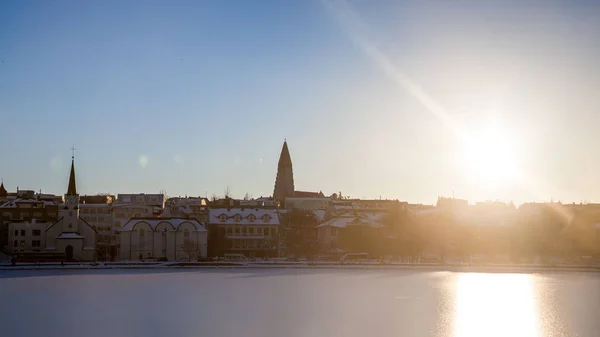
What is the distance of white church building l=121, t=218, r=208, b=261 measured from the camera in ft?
277

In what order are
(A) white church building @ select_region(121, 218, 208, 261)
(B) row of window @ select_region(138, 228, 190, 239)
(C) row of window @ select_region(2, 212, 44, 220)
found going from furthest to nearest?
(C) row of window @ select_region(2, 212, 44, 220) < (B) row of window @ select_region(138, 228, 190, 239) < (A) white church building @ select_region(121, 218, 208, 261)

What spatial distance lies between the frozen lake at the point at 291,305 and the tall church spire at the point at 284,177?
78502 mm

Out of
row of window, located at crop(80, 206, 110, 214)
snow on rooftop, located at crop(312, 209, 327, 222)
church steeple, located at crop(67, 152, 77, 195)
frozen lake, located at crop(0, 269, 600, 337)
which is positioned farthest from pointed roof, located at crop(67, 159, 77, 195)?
snow on rooftop, located at crop(312, 209, 327, 222)

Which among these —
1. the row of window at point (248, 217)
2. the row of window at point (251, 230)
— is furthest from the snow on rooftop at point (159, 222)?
the row of window at point (248, 217)

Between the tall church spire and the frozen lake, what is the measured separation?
258 ft

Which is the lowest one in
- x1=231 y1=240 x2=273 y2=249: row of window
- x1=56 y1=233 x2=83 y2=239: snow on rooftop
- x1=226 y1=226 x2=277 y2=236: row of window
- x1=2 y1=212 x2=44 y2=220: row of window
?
x1=231 y1=240 x2=273 y2=249: row of window

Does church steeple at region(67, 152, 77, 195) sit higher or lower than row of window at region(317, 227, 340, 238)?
higher

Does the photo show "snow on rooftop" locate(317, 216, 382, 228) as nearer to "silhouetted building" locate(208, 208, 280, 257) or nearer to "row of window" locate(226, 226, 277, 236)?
"silhouetted building" locate(208, 208, 280, 257)

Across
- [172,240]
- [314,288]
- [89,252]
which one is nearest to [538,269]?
[314,288]

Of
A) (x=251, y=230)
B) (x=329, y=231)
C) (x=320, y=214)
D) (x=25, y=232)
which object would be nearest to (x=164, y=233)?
(x=251, y=230)

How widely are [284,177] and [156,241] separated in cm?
6112

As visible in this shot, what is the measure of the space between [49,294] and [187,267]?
2739 cm

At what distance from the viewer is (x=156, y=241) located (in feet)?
278

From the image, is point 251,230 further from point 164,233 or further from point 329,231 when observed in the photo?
point 164,233
